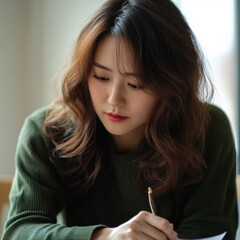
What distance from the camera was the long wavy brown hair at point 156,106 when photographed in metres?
1.10

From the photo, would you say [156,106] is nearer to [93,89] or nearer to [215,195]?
[93,89]

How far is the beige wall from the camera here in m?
2.02

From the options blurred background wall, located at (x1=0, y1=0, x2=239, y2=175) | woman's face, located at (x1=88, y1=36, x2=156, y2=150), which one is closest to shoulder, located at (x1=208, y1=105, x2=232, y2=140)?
woman's face, located at (x1=88, y1=36, x2=156, y2=150)

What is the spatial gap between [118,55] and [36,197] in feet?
1.29

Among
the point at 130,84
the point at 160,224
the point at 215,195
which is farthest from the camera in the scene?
the point at 215,195

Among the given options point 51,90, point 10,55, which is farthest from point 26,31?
point 51,90

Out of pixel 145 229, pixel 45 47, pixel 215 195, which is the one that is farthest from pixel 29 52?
pixel 145 229

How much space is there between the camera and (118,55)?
1.08 m

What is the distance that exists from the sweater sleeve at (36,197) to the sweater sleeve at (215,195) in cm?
29

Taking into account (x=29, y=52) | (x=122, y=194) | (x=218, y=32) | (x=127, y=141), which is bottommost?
(x=122, y=194)

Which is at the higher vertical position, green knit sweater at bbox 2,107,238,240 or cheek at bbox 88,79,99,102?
cheek at bbox 88,79,99,102

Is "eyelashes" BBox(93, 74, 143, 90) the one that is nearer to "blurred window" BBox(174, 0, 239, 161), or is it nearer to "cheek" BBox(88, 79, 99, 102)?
"cheek" BBox(88, 79, 99, 102)

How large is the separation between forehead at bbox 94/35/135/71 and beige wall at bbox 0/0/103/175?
3.07ft

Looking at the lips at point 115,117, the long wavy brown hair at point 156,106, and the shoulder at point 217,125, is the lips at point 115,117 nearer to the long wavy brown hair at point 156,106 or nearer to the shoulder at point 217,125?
the long wavy brown hair at point 156,106
